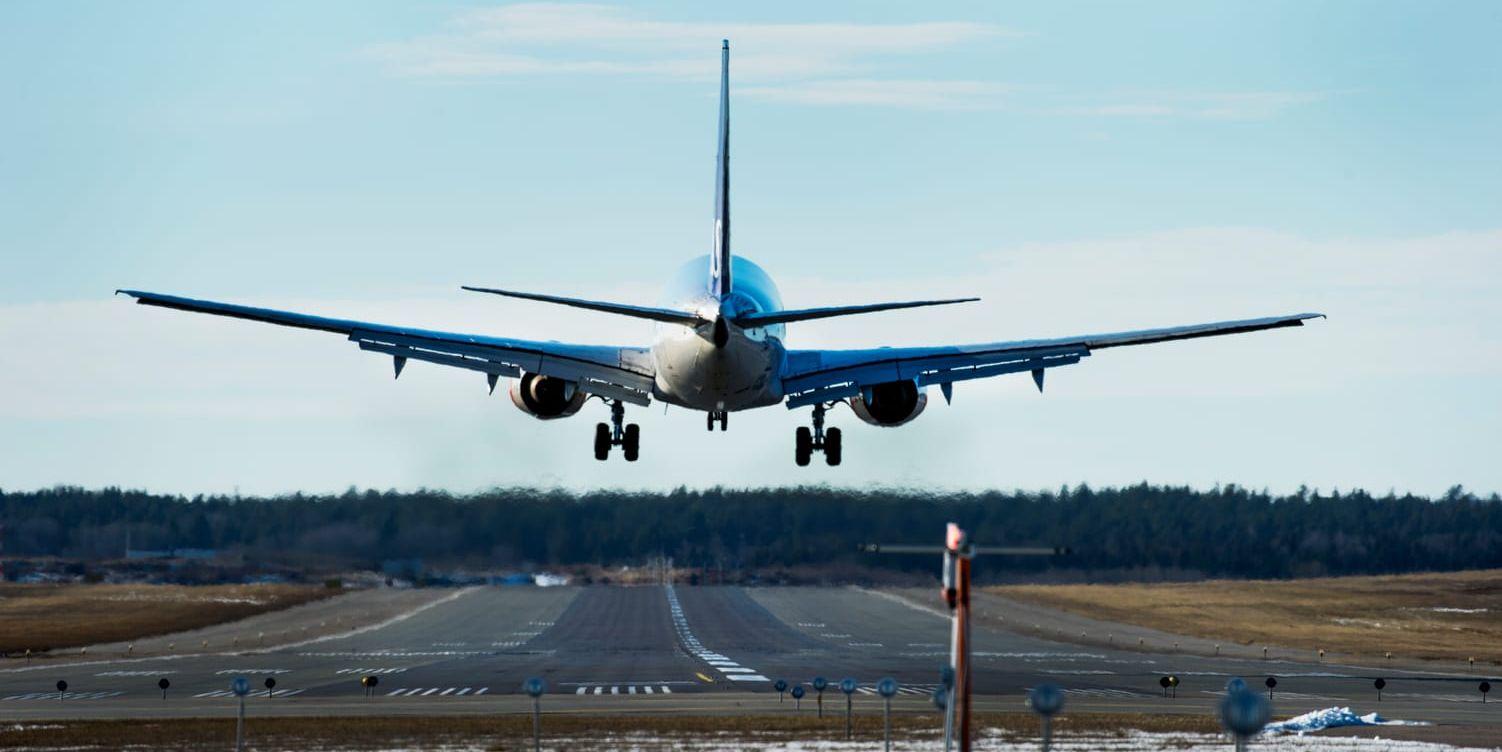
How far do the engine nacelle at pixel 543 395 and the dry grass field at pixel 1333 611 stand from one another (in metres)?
71.4

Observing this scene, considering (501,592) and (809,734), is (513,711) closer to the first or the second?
(809,734)

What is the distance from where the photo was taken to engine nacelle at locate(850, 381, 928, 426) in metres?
66.3

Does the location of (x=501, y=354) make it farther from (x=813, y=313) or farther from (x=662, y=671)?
(x=662, y=671)

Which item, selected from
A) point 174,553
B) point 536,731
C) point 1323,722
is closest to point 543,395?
point 536,731

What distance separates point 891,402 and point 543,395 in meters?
12.4

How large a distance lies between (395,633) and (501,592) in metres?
54.7

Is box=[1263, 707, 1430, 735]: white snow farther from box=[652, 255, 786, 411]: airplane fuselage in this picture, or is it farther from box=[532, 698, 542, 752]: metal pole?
box=[532, 698, 542, 752]: metal pole

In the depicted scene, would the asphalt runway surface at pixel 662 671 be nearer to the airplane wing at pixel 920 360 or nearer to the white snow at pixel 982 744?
the white snow at pixel 982 744

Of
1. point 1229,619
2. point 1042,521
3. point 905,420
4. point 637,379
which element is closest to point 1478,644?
point 1229,619

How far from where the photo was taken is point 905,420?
6706 centimetres

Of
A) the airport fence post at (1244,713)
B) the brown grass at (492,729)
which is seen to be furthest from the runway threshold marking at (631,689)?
the airport fence post at (1244,713)

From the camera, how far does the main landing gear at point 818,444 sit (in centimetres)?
6862

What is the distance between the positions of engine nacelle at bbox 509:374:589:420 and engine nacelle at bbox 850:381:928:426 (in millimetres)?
9991

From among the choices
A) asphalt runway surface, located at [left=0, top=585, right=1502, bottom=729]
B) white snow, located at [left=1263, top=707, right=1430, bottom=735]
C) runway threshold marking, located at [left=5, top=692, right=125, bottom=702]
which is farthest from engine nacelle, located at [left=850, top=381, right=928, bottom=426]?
runway threshold marking, located at [left=5, top=692, right=125, bottom=702]
